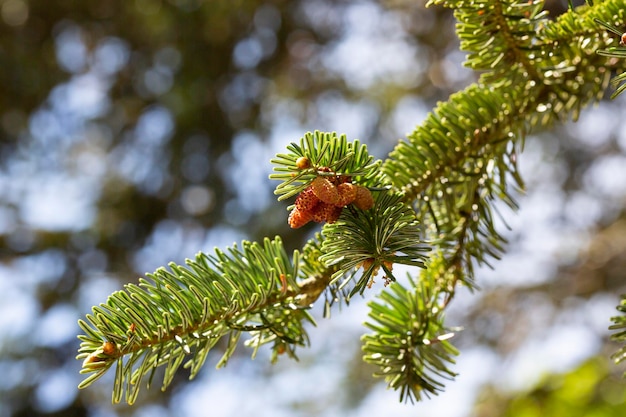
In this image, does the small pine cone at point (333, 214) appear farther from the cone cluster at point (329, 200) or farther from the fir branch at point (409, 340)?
the fir branch at point (409, 340)

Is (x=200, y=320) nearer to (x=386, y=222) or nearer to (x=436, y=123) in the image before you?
(x=386, y=222)

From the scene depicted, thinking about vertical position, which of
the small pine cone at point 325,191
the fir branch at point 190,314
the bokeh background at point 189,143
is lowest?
the fir branch at point 190,314

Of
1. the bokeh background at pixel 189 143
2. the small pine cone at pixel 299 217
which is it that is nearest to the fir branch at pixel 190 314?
the small pine cone at pixel 299 217

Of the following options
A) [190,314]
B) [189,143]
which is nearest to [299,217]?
[190,314]

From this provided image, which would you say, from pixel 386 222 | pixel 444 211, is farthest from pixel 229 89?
pixel 386 222

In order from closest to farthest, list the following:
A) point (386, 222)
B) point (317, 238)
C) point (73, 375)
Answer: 1. point (386, 222)
2. point (317, 238)
3. point (73, 375)

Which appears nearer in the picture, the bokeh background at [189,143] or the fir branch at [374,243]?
the fir branch at [374,243]
